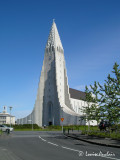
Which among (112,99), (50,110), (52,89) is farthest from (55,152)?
(50,110)

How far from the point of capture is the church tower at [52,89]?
256 ft

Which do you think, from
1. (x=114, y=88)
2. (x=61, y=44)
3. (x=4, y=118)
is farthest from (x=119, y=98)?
(x=4, y=118)

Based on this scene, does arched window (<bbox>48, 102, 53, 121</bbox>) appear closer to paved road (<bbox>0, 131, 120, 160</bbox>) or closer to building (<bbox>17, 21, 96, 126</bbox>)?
building (<bbox>17, 21, 96, 126</bbox>)

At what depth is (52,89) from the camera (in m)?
80.4

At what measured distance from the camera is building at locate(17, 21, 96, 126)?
7794 centimetres

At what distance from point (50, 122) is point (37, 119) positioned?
5.51 meters

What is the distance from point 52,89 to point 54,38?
20.6 meters

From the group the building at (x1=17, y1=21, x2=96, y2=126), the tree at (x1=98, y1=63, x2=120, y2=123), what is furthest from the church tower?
the tree at (x1=98, y1=63, x2=120, y2=123)

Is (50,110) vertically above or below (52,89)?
below

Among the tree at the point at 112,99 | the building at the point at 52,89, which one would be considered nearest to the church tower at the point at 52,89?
the building at the point at 52,89

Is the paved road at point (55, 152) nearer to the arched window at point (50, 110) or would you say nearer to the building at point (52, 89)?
the building at point (52, 89)

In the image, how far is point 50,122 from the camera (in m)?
79.1

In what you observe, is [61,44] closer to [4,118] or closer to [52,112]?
[52,112]

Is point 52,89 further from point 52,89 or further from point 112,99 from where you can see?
point 112,99
